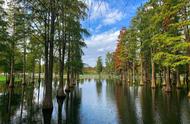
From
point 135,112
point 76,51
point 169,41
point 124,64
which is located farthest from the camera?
point 124,64

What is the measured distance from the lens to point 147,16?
127 feet

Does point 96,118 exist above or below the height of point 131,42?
below

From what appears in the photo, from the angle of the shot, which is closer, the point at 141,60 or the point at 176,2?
the point at 176,2

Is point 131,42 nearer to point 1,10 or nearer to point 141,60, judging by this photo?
point 141,60

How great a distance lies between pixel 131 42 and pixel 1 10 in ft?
102

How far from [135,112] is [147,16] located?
25444 mm

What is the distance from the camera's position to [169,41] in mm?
24406

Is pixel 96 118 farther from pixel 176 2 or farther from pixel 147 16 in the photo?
pixel 147 16

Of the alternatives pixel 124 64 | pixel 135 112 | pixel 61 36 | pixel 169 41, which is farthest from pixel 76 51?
pixel 124 64

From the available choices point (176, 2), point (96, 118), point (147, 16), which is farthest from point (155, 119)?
point (147, 16)

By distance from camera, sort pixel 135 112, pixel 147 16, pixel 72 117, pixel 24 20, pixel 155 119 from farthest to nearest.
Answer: pixel 147 16 < pixel 24 20 < pixel 135 112 < pixel 72 117 < pixel 155 119

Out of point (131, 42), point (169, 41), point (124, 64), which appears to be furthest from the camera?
point (124, 64)

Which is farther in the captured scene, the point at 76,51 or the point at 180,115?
the point at 76,51

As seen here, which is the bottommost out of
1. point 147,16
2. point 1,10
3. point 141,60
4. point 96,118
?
point 96,118
